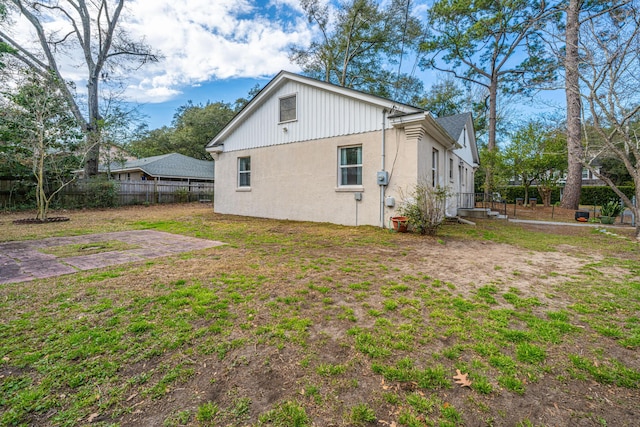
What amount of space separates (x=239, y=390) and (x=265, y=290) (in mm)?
1599

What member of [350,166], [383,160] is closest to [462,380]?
[383,160]

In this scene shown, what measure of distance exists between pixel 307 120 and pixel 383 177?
11.6ft

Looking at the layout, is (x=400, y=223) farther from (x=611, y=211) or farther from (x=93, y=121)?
(x=93, y=121)

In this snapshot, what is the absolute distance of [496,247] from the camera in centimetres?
604

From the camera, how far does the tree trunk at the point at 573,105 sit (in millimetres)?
7922

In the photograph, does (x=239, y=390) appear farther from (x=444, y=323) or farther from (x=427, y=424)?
(x=444, y=323)

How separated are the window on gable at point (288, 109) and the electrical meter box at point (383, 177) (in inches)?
157

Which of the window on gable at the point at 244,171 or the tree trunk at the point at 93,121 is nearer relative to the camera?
the window on gable at the point at 244,171

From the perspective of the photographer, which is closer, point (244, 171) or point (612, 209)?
point (612, 209)

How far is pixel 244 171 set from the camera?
38.4ft

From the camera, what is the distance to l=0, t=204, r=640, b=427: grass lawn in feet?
5.26

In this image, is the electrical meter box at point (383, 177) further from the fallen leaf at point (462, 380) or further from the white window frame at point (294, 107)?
the fallen leaf at point (462, 380)

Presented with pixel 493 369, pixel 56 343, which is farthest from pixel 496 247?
pixel 56 343

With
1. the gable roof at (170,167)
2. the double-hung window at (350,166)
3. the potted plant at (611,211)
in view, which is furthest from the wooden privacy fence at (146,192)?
the potted plant at (611,211)
